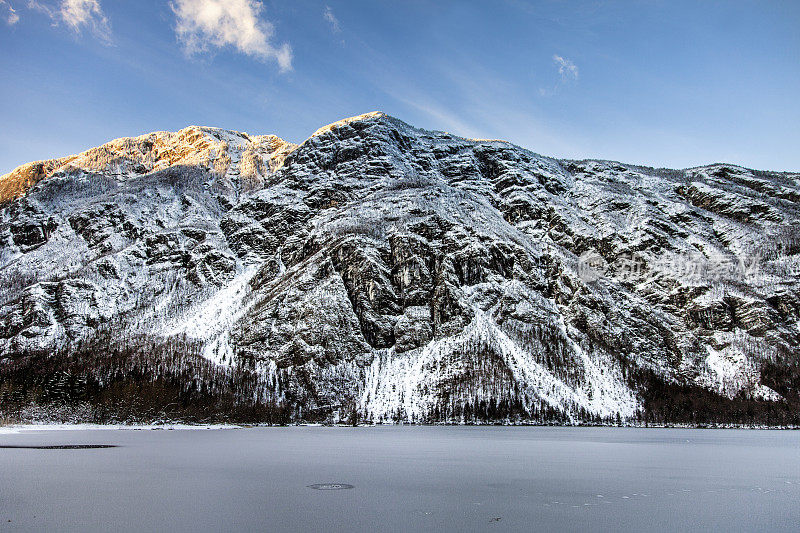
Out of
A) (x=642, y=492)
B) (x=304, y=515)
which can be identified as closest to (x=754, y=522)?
(x=642, y=492)

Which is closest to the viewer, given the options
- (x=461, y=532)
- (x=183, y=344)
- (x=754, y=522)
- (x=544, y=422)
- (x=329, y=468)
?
(x=461, y=532)

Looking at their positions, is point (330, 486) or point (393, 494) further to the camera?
point (330, 486)

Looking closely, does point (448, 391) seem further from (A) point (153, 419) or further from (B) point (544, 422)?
(A) point (153, 419)

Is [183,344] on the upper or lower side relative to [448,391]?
upper

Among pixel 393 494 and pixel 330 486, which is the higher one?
pixel 393 494

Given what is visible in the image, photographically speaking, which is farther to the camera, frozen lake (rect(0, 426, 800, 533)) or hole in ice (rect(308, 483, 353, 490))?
hole in ice (rect(308, 483, 353, 490))

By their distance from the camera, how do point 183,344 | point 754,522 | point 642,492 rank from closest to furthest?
point 754,522 → point 642,492 → point 183,344

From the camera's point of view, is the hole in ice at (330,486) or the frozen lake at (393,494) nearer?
the frozen lake at (393,494)

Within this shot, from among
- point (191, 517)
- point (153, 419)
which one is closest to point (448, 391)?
point (153, 419)

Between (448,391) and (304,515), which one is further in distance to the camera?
(448,391)

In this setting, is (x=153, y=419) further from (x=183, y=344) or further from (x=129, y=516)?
(x=129, y=516)

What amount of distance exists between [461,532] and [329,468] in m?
28.2

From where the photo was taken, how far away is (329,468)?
48.2m

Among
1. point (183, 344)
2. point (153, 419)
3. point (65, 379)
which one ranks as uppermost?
point (183, 344)
